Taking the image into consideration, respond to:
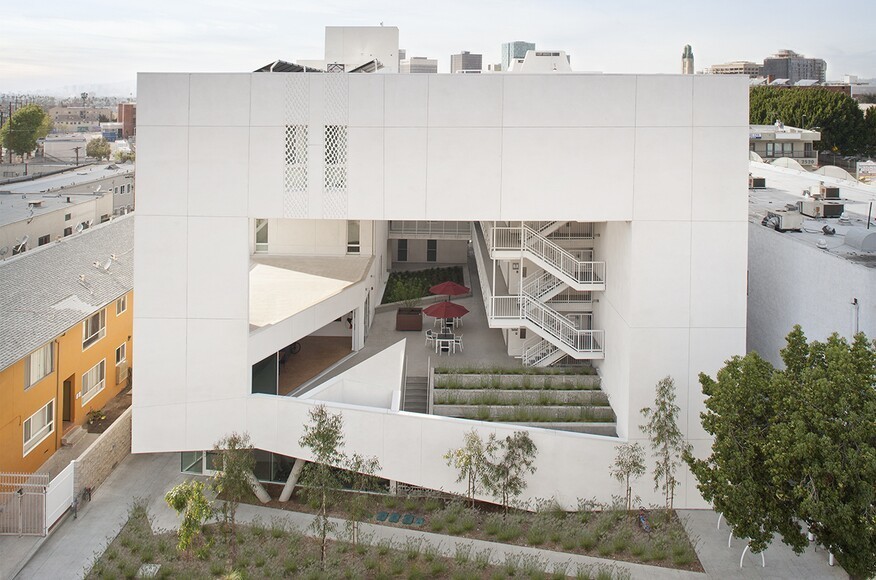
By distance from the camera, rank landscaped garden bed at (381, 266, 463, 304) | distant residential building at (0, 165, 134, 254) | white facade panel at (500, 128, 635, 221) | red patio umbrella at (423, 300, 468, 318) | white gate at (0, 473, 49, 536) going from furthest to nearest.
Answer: distant residential building at (0, 165, 134, 254) → landscaped garden bed at (381, 266, 463, 304) → red patio umbrella at (423, 300, 468, 318) → white facade panel at (500, 128, 635, 221) → white gate at (0, 473, 49, 536)

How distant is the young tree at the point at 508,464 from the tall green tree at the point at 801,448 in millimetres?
4804

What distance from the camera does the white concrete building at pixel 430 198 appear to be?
2083 cm

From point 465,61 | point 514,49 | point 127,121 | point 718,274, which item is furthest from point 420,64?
point 127,121

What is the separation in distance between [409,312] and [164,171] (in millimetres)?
13696

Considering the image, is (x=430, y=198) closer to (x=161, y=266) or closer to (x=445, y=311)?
(x=161, y=266)

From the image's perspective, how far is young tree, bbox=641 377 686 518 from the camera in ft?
67.8

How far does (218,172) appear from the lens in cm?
2127

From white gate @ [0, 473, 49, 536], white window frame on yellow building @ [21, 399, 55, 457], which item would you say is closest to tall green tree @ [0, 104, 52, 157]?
white window frame on yellow building @ [21, 399, 55, 457]

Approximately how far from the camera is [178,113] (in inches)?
830

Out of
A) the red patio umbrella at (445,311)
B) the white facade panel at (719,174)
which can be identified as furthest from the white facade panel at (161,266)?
the white facade panel at (719,174)

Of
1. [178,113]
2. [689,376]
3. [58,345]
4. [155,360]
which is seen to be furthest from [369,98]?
[58,345]

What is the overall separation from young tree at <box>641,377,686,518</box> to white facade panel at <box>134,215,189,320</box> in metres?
13.0

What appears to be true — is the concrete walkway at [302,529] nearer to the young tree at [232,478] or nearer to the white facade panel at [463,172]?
the young tree at [232,478]

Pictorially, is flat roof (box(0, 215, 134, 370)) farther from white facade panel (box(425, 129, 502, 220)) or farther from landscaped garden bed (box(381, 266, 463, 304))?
white facade panel (box(425, 129, 502, 220))
